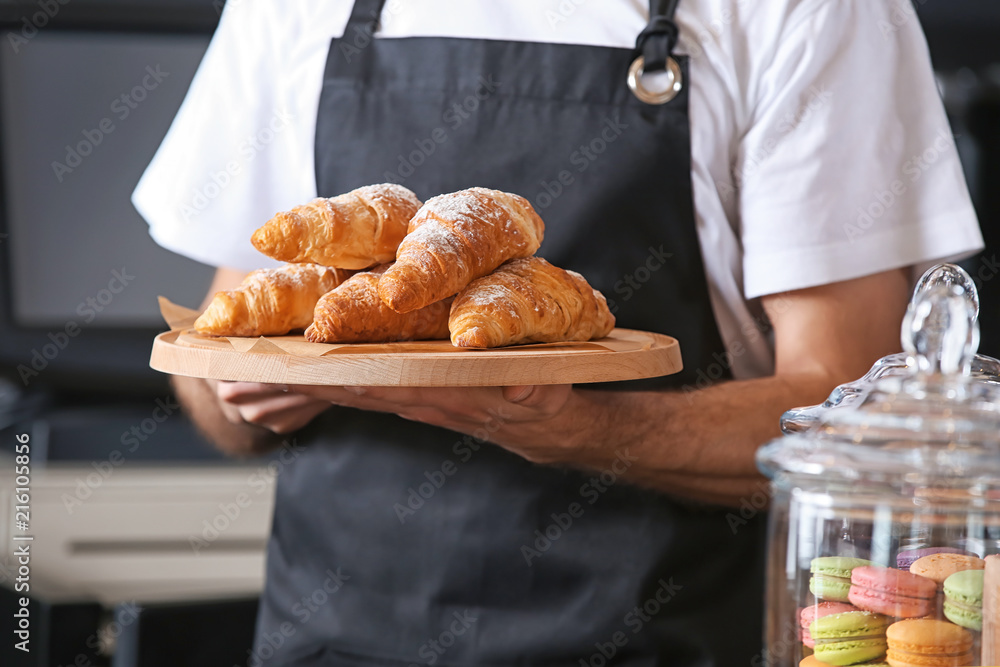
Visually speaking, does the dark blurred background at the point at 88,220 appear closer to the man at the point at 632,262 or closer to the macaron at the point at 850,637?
the man at the point at 632,262

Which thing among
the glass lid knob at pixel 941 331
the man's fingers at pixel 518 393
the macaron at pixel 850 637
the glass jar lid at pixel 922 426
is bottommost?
the macaron at pixel 850 637

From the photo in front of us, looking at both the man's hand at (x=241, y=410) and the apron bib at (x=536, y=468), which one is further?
the apron bib at (x=536, y=468)

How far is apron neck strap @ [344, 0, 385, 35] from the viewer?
3.65ft

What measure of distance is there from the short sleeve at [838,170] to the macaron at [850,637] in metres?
0.61

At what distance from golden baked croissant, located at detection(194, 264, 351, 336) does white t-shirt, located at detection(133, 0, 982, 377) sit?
35 cm

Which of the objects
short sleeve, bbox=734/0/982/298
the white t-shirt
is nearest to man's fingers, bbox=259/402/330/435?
the white t-shirt

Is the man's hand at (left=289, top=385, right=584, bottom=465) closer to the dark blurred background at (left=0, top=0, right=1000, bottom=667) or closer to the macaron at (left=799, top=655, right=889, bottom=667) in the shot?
the macaron at (left=799, top=655, right=889, bottom=667)

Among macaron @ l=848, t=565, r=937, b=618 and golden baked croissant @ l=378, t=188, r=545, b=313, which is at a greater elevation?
golden baked croissant @ l=378, t=188, r=545, b=313

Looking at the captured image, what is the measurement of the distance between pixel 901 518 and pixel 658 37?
734mm

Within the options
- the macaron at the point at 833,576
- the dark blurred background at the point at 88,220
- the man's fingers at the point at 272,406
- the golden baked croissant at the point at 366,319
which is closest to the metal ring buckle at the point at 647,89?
the golden baked croissant at the point at 366,319

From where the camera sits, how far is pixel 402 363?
0.62 meters

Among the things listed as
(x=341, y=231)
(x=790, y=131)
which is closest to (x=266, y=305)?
(x=341, y=231)

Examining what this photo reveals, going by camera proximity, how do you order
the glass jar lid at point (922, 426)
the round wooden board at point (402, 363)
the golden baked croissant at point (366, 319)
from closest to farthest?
the glass jar lid at point (922, 426), the round wooden board at point (402, 363), the golden baked croissant at point (366, 319)

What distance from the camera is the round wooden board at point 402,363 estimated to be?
0.62 m
